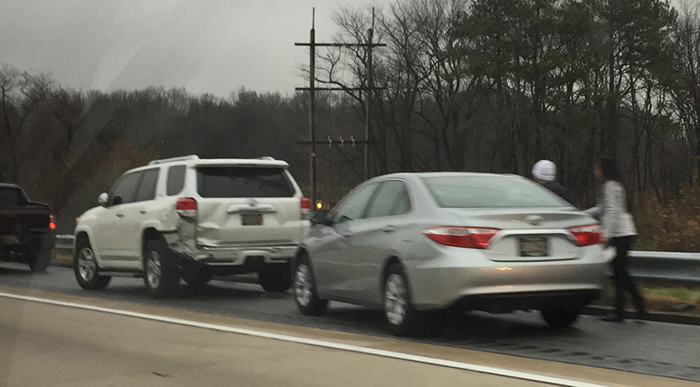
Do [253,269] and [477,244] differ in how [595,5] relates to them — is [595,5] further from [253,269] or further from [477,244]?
[477,244]

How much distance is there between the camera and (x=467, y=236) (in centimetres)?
843

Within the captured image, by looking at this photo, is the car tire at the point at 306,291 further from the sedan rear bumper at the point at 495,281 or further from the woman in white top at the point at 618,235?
the woman in white top at the point at 618,235

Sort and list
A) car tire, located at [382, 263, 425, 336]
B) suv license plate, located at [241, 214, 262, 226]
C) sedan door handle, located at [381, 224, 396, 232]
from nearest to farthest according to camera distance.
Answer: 1. car tire, located at [382, 263, 425, 336]
2. sedan door handle, located at [381, 224, 396, 232]
3. suv license plate, located at [241, 214, 262, 226]

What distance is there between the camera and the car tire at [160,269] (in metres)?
13.3

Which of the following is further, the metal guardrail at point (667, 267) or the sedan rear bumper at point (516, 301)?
the metal guardrail at point (667, 267)

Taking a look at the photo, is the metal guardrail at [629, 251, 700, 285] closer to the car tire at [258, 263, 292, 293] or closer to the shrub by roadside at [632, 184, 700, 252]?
the shrub by roadside at [632, 184, 700, 252]

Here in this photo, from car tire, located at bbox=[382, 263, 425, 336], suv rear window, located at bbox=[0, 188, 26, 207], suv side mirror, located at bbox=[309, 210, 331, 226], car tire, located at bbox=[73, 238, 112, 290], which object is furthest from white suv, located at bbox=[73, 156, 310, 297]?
suv rear window, located at bbox=[0, 188, 26, 207]

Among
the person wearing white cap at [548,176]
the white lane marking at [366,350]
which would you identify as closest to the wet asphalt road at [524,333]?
the white lane marking at [366,350]

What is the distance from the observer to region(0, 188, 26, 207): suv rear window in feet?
69.0

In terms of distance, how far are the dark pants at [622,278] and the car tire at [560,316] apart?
2.43 ft

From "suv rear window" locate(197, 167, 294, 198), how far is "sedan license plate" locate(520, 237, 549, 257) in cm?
564

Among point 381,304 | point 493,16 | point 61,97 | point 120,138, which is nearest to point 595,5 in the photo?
point 493,16

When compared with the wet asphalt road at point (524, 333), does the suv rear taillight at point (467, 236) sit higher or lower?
higher

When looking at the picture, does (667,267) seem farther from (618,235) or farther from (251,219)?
(251,219)
